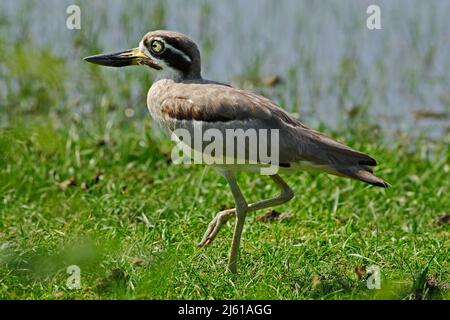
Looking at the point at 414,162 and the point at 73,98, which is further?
the point at 73,98

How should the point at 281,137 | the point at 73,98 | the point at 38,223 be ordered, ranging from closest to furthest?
the point at 281,137
the point at 38,223
the point at 73,98

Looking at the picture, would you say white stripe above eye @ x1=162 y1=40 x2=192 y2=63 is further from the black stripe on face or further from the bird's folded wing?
the bird's folded wing

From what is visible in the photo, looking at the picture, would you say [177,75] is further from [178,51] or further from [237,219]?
[237,219]

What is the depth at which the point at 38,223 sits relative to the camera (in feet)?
25.9

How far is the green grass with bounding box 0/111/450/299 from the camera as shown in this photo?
20.7 ft

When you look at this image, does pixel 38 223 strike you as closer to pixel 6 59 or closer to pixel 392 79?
pixel 6 59

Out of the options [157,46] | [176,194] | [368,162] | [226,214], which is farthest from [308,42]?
[368,162]

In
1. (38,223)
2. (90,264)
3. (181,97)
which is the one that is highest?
(181,97)

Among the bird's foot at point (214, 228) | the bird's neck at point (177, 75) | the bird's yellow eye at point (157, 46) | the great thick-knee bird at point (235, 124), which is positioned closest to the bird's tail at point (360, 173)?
the great thick-knee bird at point (235, 124)

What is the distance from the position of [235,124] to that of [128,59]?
1200 mm

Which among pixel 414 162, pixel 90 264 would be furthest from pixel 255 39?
pixel 90 264

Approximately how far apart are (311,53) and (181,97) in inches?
198

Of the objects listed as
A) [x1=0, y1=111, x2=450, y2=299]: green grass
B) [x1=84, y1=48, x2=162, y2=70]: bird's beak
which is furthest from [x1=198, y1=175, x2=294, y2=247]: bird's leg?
[x1=84, y1=48, x2=162, y2=70]: bird's beak

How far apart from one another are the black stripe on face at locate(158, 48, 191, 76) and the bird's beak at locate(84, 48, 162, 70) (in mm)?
103
